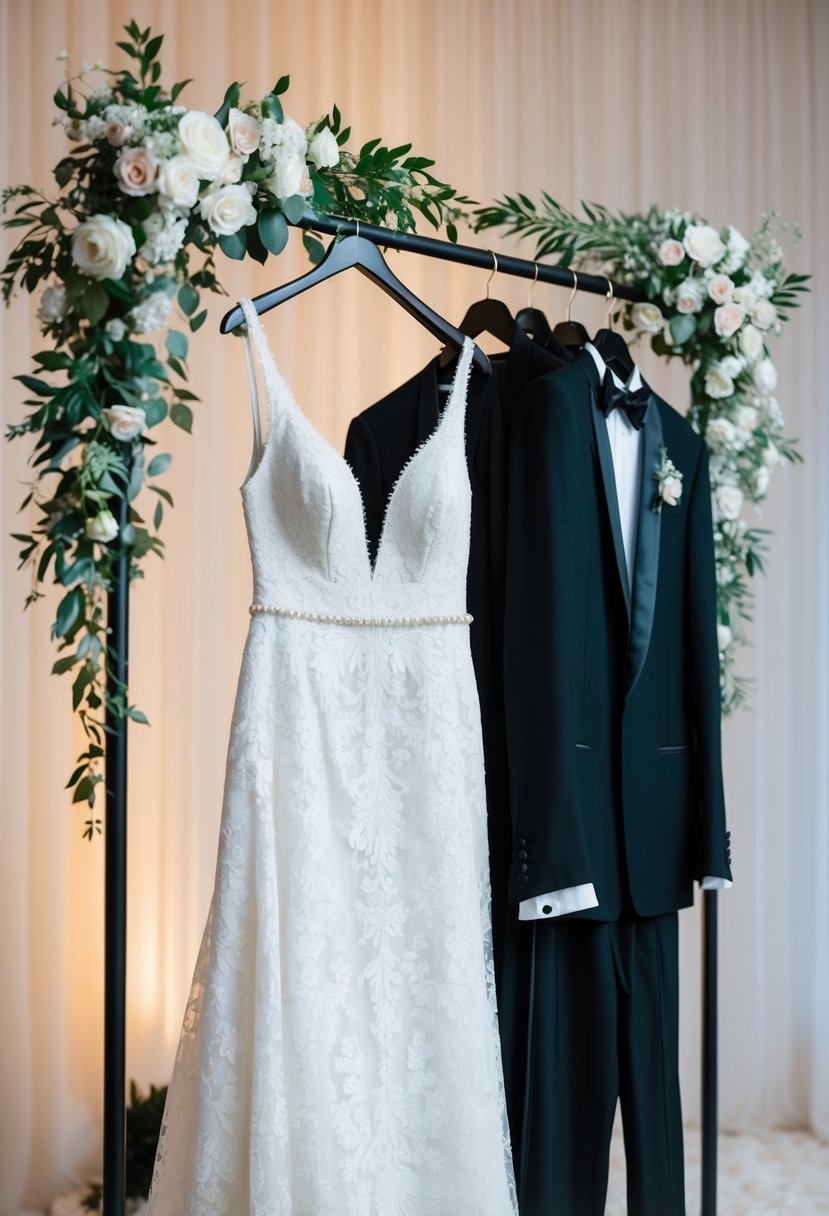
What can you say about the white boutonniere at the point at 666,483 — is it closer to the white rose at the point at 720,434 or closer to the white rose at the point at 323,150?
the white rose at the point at 720,434

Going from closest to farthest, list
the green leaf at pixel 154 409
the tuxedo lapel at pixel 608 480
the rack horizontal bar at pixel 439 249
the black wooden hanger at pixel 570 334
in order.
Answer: the green leaf at pixel 154 409 → the rack horizontal bar at pixel 439 249 → the tuxedo lapel at pixel 608 480 → the black wooden hanger at pixel 570 334

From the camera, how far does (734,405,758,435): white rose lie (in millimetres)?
2553

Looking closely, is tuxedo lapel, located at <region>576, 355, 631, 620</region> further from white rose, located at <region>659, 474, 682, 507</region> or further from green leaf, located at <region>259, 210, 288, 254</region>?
green leaf, located at <region>259, 210, 288, 254</region>

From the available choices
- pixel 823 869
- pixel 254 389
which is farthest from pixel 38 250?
pixel 823 869

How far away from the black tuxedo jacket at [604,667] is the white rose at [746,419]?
11.3 inches

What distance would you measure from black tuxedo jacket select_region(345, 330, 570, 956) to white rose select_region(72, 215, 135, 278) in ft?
1.96

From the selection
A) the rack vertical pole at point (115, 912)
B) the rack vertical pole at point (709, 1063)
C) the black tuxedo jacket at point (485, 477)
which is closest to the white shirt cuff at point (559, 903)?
the black tuxedo jacket at point (485, 477)

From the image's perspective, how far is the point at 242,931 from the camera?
5.74 ft

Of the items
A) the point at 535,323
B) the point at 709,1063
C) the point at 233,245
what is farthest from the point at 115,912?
the point at 709,1063

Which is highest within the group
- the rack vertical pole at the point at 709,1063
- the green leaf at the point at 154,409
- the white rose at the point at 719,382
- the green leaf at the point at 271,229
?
the green leaf at the point at 271,229

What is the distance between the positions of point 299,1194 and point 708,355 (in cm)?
176

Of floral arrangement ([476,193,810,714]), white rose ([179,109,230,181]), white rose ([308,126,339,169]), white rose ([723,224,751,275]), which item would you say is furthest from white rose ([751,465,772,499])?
white rose ([179,109,230,181])

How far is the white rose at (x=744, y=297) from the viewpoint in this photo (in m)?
2.50

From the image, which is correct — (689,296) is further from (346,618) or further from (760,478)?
(346,618)
